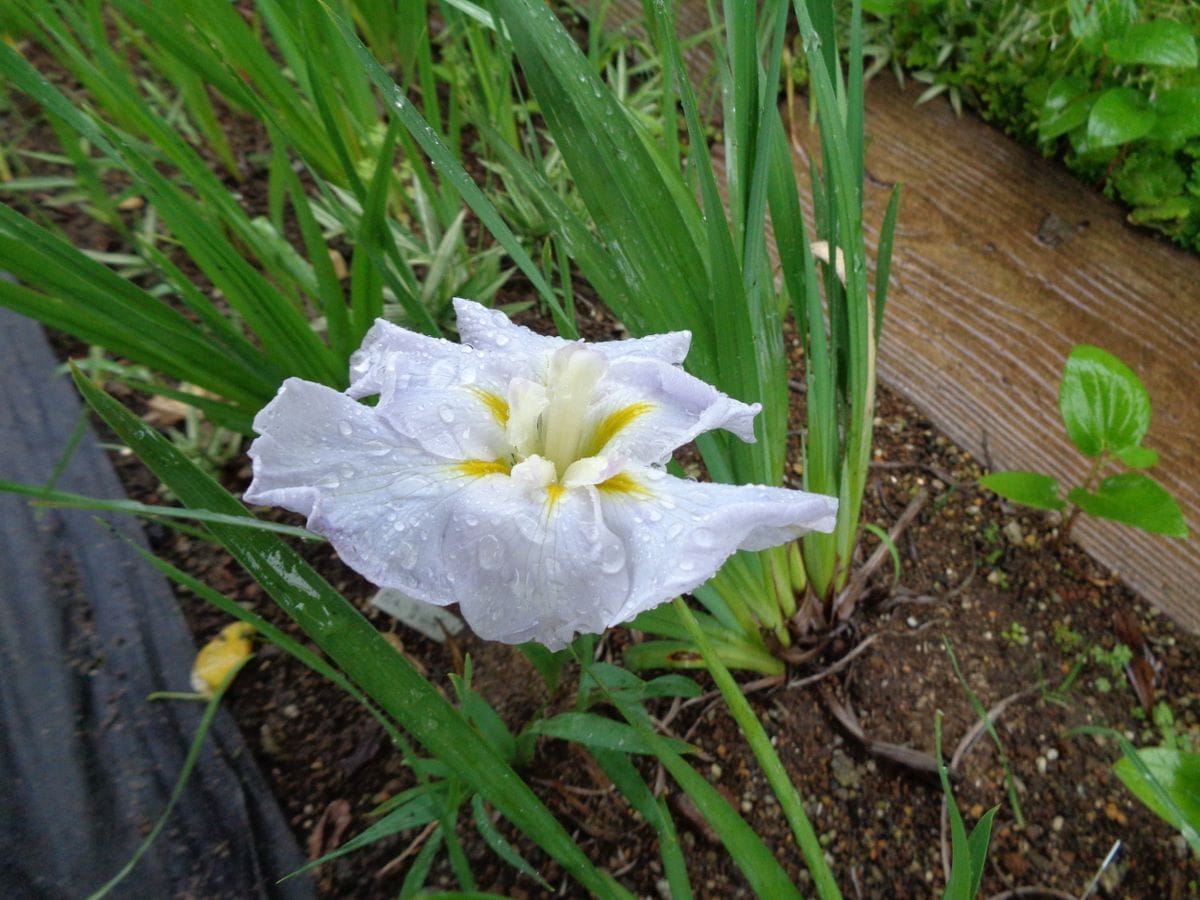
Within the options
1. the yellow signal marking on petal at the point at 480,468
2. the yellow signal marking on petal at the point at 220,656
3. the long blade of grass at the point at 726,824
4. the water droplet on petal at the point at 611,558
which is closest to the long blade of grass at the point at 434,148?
the yellow signal marking on petal at the point at 480,468

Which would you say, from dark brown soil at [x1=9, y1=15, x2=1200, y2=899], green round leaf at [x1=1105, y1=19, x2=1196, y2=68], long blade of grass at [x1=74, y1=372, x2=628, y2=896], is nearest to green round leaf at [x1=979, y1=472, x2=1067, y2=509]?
dark brown soil at [x1=9, y1=15, x2=1200, y2=899]

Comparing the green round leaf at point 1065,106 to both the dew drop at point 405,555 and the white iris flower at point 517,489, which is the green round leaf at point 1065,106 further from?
the dew drop at point 405,555

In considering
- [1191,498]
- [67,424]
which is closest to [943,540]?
[1191,498]

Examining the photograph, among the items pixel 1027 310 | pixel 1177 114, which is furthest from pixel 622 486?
pixel 1177 114

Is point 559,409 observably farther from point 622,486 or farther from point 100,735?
point 100,735

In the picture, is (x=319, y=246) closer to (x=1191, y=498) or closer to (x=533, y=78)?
(x=533, y=78)
